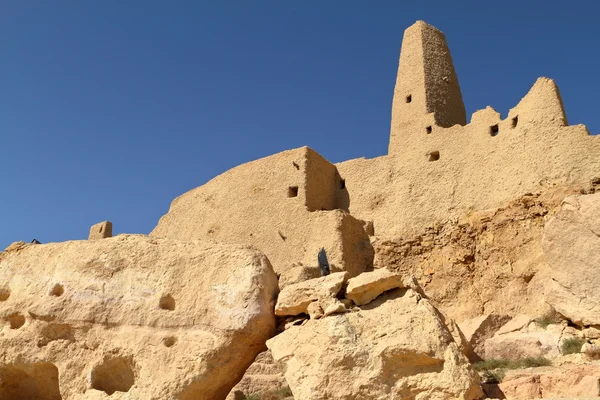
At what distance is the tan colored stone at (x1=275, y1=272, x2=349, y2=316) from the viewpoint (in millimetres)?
7231

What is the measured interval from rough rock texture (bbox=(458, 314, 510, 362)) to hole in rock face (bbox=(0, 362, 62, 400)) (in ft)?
24.2

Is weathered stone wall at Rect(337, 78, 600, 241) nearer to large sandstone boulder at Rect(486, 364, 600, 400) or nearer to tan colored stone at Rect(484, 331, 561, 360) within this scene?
tan colored stone at Rect(484, 331, 561, 360)

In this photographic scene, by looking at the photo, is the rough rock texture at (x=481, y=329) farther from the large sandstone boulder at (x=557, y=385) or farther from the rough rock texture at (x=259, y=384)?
the large sandstone boulder at (x=557, y=385)

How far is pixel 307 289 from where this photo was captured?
24.1 ft

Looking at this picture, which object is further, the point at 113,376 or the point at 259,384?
the point at 259,384

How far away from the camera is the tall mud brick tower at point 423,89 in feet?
65.0

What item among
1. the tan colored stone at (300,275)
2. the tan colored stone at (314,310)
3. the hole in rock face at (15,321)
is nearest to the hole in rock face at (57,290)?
the hole in rock face at (15,321)

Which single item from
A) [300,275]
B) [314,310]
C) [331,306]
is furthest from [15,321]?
[300,275]

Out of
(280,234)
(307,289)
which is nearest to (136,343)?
(307,289)

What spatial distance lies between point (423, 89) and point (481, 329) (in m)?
10.5

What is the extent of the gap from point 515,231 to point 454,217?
2073 mm

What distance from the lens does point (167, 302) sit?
748cm

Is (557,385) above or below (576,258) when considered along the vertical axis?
below

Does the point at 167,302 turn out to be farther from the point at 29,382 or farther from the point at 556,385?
the point at 556,385
